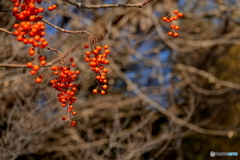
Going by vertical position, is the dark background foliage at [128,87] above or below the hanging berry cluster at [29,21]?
below

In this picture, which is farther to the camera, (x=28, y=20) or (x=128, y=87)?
(x=128, y=87)

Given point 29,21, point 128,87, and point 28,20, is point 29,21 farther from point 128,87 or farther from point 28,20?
point 128,87

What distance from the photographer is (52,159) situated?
577cm

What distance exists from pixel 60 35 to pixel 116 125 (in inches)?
72.9

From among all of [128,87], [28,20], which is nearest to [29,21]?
[28,20]

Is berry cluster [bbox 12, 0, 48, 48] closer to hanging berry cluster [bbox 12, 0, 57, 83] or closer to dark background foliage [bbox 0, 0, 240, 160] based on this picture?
hanging berry cluster [bbox 12, 0, 57, 83]

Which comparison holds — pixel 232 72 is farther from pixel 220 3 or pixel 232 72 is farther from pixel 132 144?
pixel 132 144

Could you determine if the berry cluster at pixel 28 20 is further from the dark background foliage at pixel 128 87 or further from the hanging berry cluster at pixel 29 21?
the dark background foliage at pixel 128 87

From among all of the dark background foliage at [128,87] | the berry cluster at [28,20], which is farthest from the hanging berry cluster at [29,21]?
the dark background foliage at [128,87]

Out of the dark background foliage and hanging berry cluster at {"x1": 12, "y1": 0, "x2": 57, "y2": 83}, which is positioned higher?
hanging berry cluster at {"x1": 12, "y1": 0, "x2": 57, "y2": 83}

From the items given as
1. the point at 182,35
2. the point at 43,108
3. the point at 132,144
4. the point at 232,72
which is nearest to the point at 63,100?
the point at 43,108

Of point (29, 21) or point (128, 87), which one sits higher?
point (29, 21)

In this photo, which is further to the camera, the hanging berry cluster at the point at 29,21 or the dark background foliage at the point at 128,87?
the dark background foliage at the point at 128,87

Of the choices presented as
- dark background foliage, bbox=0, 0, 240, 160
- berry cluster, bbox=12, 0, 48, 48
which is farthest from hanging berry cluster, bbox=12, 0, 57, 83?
dark background foliage, bbox=0, 0, 240, 160
